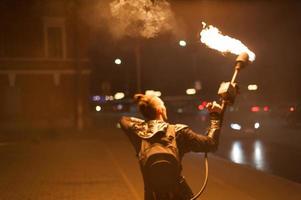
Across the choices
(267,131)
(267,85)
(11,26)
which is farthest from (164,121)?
(267,85)

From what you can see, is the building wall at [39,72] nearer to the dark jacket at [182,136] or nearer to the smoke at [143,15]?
the smoke at [143,15]

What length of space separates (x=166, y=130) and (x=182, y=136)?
0.46ft

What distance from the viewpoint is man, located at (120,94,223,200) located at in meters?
4.78

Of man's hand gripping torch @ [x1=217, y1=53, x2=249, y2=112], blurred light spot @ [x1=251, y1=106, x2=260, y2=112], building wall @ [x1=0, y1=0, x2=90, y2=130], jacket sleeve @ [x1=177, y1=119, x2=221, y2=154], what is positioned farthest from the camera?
building wall @ [x1=0, y1=0, x2=90, y2=130]

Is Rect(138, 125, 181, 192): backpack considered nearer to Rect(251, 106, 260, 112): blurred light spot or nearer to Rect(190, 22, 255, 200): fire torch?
Rect(190, 22, 255, 200): fire torch

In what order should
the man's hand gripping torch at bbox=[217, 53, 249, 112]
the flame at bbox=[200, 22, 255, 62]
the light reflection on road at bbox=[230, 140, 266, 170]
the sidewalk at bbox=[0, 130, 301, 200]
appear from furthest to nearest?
the light reflection on road at bbox=[230, 140, 266, 170]
the sidewalk at bbox=[0, 130, 301, 200]
the flame at bbox=[200, 22, 255, 62]
the man's hand gripping torch at bbox=[217, 53, 249, 112]

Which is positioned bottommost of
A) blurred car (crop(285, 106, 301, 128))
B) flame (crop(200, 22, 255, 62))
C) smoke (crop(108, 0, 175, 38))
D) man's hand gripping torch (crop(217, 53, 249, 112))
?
blurred car (crop(285, 106, 301, 128))

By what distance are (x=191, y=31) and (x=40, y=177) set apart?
4557 mm

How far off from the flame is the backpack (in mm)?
909

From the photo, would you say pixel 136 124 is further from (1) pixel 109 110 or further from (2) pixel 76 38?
(1) pixel 109 110

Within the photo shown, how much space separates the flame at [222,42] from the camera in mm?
5148

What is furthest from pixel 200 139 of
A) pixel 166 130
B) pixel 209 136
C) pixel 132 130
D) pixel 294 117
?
pixel 294 117

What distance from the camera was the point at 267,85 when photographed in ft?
147

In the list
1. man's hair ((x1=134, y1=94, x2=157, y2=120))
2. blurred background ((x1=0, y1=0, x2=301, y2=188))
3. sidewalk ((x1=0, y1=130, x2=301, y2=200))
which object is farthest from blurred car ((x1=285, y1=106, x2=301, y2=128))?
man's hair ((x1=134, y1=94, x2=157, y2=120))
